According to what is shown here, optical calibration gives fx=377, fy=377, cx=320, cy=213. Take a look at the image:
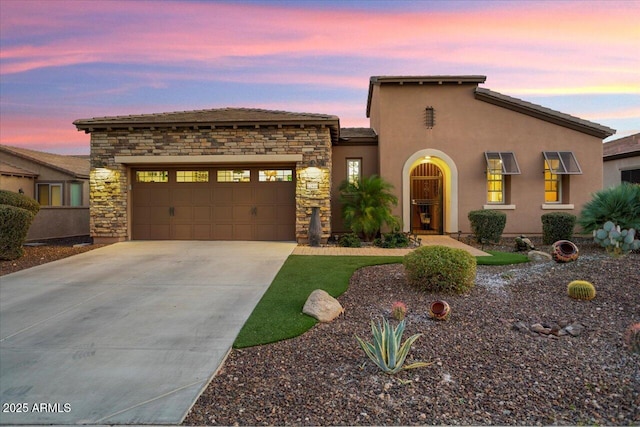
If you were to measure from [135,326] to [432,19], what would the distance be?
39.3 feet

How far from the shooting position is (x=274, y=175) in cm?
1345

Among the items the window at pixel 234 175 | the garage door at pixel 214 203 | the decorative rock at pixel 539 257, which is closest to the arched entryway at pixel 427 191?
the garage door at pixel 214 203

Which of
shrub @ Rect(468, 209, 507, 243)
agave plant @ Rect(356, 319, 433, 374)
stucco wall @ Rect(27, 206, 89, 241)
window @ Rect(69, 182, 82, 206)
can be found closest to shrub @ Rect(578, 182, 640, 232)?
shrub @ Rect(468, 209, 507, 243)

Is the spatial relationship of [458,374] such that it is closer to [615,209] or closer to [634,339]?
[634,339]

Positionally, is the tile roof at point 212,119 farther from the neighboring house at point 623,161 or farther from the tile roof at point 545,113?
the neighboring house at point 623,161

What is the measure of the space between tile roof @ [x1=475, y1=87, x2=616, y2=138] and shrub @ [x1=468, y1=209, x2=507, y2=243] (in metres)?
4.60

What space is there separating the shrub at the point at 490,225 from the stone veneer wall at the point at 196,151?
5112 mm

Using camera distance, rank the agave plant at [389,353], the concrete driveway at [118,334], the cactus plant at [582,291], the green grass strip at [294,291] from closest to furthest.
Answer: the concrete driveway at [118,334] < the agave plant at [389,353] < the green grass strip at [294,291] < the cactus plant at [582,291]

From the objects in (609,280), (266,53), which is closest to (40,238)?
(266,53)

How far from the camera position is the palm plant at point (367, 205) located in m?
12.7

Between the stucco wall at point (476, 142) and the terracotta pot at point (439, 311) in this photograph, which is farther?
the stucco wall at point (476, 142)

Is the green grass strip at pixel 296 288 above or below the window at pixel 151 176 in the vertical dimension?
below

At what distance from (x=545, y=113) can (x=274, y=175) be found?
411 inches

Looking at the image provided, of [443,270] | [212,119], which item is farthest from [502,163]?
[212,119]
